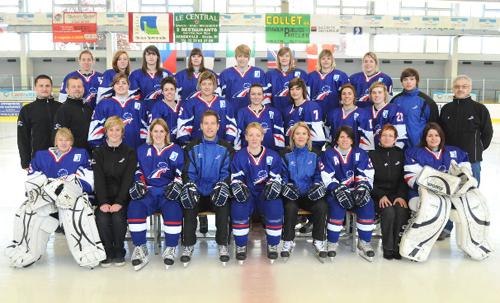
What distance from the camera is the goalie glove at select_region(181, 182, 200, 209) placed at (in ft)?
11.0

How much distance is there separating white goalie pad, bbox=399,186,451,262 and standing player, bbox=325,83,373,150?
2.52 feet

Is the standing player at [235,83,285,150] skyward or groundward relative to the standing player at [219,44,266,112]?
groundward

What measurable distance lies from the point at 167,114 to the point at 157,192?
0.89m

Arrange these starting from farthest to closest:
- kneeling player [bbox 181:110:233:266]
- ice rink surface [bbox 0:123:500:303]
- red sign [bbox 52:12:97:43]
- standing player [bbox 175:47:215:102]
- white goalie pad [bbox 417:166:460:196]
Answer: red sign [bbox 52:12:97:43], standing player [bbox 175:47:215:102], white goalie pad [bbox 417:166:460:196], kneeling player [bbox 181:110:233:266], ice rink surface [bbox 0:123:500:303]

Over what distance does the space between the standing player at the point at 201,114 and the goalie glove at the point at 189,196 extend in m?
0.76

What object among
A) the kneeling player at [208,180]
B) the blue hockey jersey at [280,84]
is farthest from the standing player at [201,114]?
the blue hockey jersey at [280,84]

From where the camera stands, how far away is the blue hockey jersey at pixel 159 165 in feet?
11.7

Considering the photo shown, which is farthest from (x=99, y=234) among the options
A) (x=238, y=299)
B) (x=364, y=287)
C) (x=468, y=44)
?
(x=468, y=44)

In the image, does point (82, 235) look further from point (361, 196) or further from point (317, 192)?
point (361, 196)

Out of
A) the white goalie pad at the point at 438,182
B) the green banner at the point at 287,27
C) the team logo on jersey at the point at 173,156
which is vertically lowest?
the white goalie pad at the point at 438,182

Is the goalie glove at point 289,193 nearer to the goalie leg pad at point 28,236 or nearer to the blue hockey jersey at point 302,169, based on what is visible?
the blue hockey jersey at point 302,169

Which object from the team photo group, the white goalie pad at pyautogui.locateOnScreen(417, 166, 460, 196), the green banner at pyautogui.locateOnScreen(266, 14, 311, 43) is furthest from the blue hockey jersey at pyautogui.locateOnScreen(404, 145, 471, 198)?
the green banner at pyautogui.locateOnScreen(266, 14, 311, 43)

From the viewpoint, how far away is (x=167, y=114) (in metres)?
4.15

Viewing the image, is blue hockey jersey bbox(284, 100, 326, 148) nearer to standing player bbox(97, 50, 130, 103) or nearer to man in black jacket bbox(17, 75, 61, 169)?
standing player bbox(97, 50, 130, 103)
